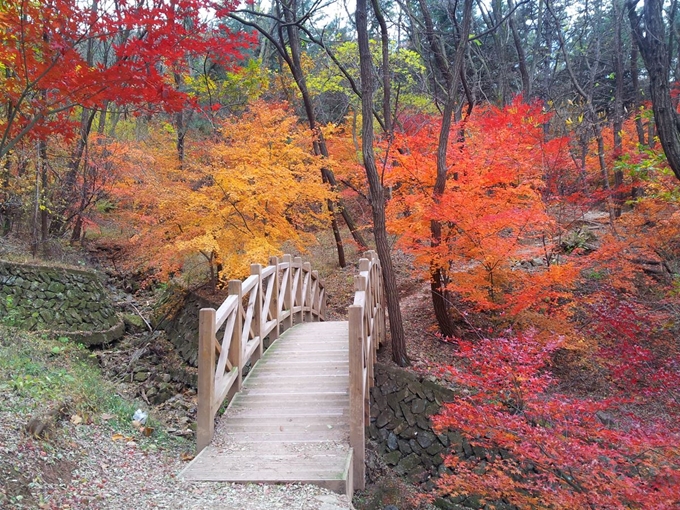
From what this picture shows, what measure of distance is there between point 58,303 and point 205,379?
7066mm

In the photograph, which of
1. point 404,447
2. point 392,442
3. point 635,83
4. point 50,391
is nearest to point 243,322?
point 50,391

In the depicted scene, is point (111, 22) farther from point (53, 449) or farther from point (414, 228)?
point (414, 228)

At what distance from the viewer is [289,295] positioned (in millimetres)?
7797

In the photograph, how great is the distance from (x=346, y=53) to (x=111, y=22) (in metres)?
10.6

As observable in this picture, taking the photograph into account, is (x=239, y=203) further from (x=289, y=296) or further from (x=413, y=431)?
(x=413, y=431)

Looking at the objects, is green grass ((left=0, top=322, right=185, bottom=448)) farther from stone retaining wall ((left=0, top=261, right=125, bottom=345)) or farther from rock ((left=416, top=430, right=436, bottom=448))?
rock ((left=416, top=430, right=436, bottom=448))

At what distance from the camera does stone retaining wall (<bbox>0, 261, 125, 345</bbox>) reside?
28.3 ft

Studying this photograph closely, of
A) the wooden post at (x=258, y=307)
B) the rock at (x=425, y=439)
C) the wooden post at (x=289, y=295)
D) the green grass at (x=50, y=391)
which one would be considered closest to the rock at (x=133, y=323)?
the green grass at (x=50, y=391)

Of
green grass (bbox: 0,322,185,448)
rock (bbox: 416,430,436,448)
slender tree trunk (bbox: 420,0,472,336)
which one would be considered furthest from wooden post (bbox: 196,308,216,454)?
slender tree trunk (bbox: 420,0,472,336)

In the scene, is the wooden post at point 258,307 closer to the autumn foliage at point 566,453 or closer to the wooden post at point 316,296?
Result: the autumn foliage at point 566,453

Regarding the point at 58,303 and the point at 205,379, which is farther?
the point at 58,303

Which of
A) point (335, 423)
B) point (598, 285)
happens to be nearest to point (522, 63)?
point (598, 285)

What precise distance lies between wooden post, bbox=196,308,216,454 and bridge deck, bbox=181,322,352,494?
13cm

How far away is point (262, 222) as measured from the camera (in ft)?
31.2
